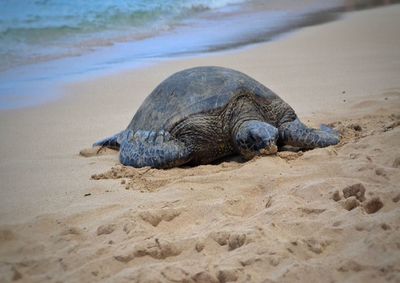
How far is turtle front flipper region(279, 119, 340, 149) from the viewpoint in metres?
3.76

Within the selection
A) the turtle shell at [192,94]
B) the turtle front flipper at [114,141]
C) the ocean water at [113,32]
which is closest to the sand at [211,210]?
the turtle front flipper at [114,141]

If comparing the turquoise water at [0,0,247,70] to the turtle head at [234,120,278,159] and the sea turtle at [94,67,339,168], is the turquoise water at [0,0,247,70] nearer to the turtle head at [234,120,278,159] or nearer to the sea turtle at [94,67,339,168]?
the sea turtle at [94,67,339,168]

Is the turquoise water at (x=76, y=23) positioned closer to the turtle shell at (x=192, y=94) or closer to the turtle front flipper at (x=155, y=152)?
the turtle shell at (x=192, y=94)

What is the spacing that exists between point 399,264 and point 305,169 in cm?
144

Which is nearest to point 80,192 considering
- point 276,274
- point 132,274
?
point 132,274

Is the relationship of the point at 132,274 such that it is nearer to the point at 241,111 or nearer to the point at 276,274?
the point at 276,274

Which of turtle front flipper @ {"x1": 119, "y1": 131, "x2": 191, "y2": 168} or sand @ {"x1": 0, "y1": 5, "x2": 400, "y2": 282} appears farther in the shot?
turtle front flipper @ {"x1": 119, "y1": 131, "x2": 191, "y2": 168}

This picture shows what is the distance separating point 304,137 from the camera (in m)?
3.79

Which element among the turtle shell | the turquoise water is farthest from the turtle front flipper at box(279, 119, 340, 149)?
the turquoise water

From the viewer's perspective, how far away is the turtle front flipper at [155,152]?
376cm

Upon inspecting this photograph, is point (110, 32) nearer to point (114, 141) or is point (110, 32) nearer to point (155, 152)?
point (114, 141)

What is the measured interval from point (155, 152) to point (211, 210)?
3.82 feet

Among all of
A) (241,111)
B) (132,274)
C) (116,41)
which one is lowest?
(132,274)

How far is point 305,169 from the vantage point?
3.22 meters
